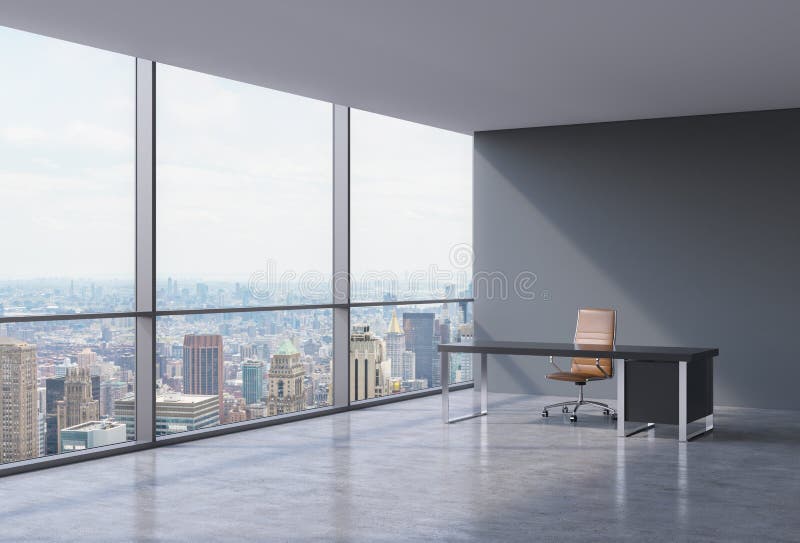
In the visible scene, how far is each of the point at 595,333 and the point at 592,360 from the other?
26 cm

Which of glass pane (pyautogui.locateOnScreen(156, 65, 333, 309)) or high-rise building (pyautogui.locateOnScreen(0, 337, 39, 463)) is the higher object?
glass pane (pyautogui.locateOnScreen(156, 65, 333, 309))

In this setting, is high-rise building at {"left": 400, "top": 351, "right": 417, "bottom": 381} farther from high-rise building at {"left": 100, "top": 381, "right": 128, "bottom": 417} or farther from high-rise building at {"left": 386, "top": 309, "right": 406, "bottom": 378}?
high-rise building at {"left": 100, "top": 381, "right": 128, "bottom": 417}

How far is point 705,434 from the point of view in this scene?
307 inches

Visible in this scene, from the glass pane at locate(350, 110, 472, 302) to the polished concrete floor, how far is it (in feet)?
7.77

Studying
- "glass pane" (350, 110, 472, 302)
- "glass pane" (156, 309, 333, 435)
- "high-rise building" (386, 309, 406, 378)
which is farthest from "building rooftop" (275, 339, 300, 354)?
"high-rise building" (386, 309, 406, 378)

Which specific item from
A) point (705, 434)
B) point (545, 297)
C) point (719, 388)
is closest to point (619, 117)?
point (545, 297)

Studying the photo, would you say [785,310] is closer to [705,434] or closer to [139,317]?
[705,434]

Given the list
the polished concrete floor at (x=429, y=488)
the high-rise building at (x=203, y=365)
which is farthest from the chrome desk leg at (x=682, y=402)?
the high-rise building at (x=203, y=365)

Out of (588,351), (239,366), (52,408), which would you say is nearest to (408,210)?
(239,366)

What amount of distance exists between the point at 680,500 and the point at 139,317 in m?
4.11

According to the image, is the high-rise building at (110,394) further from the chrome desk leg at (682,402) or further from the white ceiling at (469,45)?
the chrome desk leg at (682,402)

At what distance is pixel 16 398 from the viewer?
624cm

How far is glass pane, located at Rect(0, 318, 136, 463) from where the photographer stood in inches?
247

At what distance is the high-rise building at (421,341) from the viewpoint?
1053 cm
